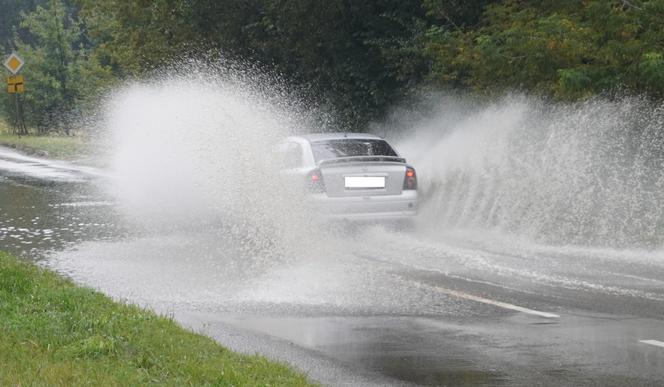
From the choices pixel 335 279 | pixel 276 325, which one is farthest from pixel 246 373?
pixel 335 279

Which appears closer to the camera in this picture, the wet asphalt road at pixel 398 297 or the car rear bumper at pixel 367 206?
the wet asphalt road at pixel 398 297

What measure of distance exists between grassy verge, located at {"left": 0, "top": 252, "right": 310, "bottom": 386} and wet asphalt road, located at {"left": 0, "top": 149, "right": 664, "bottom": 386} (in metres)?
0.57

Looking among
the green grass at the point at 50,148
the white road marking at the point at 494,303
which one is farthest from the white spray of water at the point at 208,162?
the white road marking at the point at 494,303

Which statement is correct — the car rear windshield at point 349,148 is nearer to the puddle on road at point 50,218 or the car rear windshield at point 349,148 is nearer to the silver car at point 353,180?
the silver car at point 353,180

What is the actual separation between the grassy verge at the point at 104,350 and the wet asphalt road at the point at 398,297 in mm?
573

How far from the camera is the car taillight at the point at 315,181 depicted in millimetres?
13983

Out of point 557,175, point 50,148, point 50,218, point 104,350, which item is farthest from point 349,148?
point 50,148

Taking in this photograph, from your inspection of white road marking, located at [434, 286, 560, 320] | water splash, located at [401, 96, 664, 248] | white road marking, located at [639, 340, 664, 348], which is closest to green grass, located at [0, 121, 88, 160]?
water splash, located at [401, 96, 664, 248]

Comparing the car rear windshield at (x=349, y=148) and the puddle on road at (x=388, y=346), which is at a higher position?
the car rear windshield at (x=349, y=148)

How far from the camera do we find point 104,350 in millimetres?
6738

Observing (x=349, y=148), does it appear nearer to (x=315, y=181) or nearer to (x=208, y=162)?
(x=315, y=181)

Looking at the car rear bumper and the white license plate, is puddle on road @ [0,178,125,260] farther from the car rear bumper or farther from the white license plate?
the white license plate

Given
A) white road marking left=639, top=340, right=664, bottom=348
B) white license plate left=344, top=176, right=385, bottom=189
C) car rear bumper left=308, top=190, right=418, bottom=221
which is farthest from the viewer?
white license plate left=344, top=176, right=385, bottom=189

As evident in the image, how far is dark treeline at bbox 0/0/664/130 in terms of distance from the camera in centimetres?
1491
